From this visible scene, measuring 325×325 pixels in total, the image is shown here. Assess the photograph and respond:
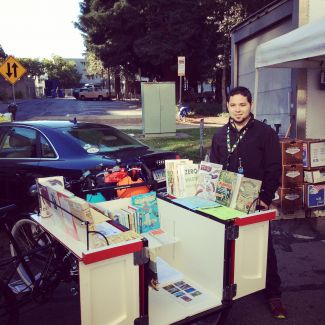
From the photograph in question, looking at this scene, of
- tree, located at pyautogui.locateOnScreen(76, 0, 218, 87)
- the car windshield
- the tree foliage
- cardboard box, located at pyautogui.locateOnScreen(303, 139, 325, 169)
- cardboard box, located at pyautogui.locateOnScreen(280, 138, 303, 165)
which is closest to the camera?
the car windshield

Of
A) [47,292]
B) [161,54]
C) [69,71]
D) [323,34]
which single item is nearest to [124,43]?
[161,54]

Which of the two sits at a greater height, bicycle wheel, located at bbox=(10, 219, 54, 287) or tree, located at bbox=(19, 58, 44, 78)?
tree, located at bbox=(19, 58, 44, 78)

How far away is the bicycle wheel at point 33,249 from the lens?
323 centimetres

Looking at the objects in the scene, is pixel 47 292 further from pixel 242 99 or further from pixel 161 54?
pixel 161 54

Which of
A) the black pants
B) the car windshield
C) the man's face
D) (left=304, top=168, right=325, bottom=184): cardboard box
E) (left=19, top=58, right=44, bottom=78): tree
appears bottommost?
the black pants

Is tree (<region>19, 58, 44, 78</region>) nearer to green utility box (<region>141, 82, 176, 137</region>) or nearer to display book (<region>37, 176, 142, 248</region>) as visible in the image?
green utility box (<region>141, 82, 176, 137</region>)

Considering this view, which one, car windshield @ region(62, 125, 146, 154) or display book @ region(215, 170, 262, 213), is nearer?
display book @ region(215, 170, 262, 213)

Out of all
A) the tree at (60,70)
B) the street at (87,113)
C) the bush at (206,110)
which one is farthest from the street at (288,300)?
the tree at (60,70)

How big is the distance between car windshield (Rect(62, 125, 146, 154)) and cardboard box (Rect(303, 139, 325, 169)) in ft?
8.39

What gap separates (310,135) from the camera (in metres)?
7.93

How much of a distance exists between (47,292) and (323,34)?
445cm

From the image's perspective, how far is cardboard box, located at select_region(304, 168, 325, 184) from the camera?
6.08 metres

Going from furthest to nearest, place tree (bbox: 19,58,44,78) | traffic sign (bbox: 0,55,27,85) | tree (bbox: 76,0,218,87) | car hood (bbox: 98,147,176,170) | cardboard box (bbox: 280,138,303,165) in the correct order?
tree (bbox: 19,58,44,78) → tree (bbox: 76,0,218,87) → traffic sign (bbox: 0,55,27,85) → cardboard box (bbox: 280,138,303,165) → car hood (bbox: 98,147,176,170)

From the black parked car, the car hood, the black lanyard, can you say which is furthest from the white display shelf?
the car hood
